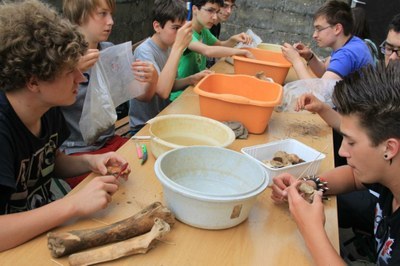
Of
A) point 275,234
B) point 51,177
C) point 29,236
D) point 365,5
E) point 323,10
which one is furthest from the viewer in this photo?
point 365,5

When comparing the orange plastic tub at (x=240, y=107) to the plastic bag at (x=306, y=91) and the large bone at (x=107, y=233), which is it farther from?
the large bone at (x=107, y=233)

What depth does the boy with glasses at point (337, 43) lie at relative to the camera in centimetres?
207

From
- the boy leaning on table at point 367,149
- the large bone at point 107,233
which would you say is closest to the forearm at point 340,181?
the boy leaning on table at point 367,149

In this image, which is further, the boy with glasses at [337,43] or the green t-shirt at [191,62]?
the green t-shirt at [191,62]

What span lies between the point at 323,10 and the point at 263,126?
1218 millimetres

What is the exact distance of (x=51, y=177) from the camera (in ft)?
4.33

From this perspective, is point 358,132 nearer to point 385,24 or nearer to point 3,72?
point 3,72

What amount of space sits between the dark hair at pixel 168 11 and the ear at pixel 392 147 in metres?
1.56

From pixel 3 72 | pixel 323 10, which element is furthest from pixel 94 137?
pixel 323 10

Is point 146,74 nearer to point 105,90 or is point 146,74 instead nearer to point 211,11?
point 105,90

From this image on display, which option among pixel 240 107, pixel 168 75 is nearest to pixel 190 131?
pixel 240 107

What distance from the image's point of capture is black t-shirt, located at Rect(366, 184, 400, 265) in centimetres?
98

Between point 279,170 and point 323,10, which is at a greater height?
point 323,10

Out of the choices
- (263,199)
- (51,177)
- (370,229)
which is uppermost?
(263,199)
